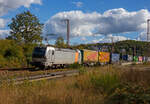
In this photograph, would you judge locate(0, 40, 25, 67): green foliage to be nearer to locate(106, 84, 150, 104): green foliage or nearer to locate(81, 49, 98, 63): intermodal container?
locate(81, 49, 98, 63): intermodal container

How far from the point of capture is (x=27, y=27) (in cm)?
5103

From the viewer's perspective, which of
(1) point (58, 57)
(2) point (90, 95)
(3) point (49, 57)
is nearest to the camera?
(2) point (90, 95)

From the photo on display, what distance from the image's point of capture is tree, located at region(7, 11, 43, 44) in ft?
165

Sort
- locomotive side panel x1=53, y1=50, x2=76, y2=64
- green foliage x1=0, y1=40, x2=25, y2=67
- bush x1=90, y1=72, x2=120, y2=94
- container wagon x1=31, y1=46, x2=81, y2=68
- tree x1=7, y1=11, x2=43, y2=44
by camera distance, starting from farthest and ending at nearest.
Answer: tree x1=7, y1=11, x2=43, y2=44, green foliage x1=0, y1=40, x2=25, y2=67, locomotive side panel x1=53, y1=50, x2=76, y2=64, container wagon x1=31, y1=46, x2=81, y2=68, bush x1=90, y1=72, x2=120, y2=94

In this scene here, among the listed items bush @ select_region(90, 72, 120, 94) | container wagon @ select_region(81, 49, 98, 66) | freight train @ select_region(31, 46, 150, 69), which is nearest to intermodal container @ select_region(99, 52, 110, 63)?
freight train @ select_region(31, 46, 150, 69)

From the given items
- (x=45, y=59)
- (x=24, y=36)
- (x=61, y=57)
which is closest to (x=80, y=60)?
(x=61, y=57)

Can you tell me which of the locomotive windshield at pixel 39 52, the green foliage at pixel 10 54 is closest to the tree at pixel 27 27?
the green foliage at pixel 10 54

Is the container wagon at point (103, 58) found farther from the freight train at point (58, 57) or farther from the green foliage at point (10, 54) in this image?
the green foliage at point (10, 54)

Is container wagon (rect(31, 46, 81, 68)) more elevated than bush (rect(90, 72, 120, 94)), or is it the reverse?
container wagon (rect(31, 46, 81, 68))

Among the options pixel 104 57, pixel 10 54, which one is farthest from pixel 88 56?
pixel 10 54

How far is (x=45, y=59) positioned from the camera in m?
23.2

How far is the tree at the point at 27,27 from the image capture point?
50344 millimetres

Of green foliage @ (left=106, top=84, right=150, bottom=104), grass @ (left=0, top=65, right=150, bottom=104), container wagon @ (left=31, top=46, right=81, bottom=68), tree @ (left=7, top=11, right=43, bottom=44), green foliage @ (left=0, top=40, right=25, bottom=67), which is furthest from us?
tree @ (left=7, top=11, right=43, bottom=44)

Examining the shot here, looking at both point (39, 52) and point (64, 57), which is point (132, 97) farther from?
point (64, 57)
